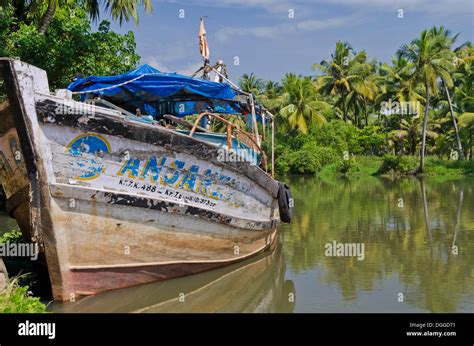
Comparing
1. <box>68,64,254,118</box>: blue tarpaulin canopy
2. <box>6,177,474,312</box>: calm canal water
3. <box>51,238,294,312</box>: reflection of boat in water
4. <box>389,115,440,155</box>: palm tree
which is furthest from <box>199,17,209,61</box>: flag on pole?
<box>389,115,440,155</box>: palm tree

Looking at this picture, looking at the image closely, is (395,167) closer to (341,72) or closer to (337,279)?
(341,72)

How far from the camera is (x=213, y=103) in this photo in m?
9.48

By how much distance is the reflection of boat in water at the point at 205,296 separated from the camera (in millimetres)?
5953

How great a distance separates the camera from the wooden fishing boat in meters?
5.73

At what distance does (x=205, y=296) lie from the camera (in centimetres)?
645

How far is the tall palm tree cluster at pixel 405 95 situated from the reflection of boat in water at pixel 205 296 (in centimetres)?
2604

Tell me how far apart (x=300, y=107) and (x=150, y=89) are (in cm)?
3050

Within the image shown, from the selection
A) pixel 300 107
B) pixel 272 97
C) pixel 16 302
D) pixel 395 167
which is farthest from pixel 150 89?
pixel 272 97

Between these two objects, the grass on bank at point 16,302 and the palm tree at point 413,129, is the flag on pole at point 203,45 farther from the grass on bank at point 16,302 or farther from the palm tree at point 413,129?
the palm tree at point 413,129

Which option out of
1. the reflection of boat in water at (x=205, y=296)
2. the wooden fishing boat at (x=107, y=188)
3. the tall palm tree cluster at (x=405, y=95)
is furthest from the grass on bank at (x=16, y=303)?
the tall palm tree cluster at (x=405, y=95)

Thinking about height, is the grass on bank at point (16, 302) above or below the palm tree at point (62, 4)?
below

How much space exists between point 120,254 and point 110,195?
825mm

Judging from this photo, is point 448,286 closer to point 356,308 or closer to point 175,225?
point 356,308

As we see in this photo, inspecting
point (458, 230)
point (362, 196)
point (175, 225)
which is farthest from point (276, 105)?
point (175, 225)
